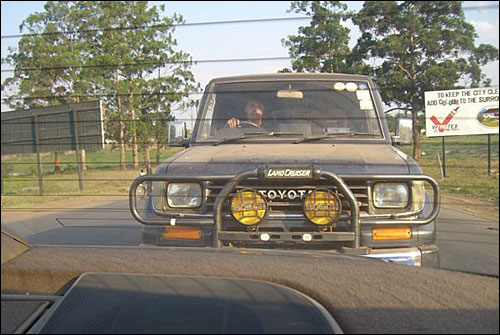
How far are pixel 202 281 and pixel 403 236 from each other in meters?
1.32

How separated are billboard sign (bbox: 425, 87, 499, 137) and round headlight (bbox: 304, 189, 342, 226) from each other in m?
0.59

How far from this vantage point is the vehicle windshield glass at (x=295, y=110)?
12.3ft

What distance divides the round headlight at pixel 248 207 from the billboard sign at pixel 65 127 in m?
0.85

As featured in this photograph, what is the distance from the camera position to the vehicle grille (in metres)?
2.88

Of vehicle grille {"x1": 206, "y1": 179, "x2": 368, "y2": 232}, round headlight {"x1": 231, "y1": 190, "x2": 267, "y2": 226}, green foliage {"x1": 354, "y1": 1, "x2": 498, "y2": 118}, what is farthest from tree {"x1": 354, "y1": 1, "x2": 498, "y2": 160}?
round headlight {"x1": 231, "y1": 190, "x2": 267, "y2": 226}

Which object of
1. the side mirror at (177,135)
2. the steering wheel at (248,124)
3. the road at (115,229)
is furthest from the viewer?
the side mirror at (177,135)

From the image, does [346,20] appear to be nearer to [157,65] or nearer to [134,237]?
[157,65]

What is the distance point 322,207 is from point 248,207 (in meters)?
0.39

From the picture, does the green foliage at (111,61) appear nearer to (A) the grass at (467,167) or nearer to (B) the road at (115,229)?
(B) the road at (115,229)

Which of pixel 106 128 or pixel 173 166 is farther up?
pixel 106 128

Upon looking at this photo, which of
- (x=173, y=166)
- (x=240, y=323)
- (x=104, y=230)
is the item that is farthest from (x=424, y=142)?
(x=104, y=230)

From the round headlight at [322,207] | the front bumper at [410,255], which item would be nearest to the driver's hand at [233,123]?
the round headlight at [322,207]

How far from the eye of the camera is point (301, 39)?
3.04 meters

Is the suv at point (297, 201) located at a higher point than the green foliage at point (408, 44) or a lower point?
lower
